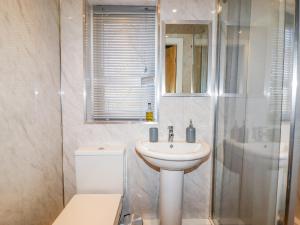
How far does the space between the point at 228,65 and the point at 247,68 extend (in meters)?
0.35

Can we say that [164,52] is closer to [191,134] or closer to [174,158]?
[191,134]

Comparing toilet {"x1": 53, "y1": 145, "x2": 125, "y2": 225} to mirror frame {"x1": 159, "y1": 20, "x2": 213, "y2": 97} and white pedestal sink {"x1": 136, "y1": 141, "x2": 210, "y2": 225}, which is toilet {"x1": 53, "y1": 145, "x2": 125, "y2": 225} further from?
mirror frame {"x1": 159, "y1": 20, "x2": 213, "y2": 97}

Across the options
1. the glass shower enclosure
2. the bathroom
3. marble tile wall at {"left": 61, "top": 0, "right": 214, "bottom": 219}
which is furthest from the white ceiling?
the glass shower enclosure

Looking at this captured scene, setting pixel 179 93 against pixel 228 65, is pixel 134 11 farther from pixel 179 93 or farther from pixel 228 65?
pixel 228 65

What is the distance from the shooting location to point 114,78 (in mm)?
1938

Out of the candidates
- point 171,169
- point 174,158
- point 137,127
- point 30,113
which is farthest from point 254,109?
point 30,113

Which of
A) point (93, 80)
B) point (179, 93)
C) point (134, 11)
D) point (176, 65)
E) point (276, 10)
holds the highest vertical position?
point (134, 11)

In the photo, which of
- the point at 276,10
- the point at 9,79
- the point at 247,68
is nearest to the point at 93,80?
the point at 9,79

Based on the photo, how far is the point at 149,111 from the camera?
6.28ft

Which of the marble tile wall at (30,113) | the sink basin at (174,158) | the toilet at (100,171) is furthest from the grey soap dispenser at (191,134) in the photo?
the marble tile wall at (30,113)

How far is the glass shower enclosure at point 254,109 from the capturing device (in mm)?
942

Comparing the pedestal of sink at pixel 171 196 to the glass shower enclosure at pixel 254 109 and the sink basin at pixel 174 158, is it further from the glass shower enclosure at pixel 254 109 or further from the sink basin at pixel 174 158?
the glass shower enclosure at pixel 254 109

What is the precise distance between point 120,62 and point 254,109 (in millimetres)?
1241

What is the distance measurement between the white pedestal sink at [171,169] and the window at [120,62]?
419mm
